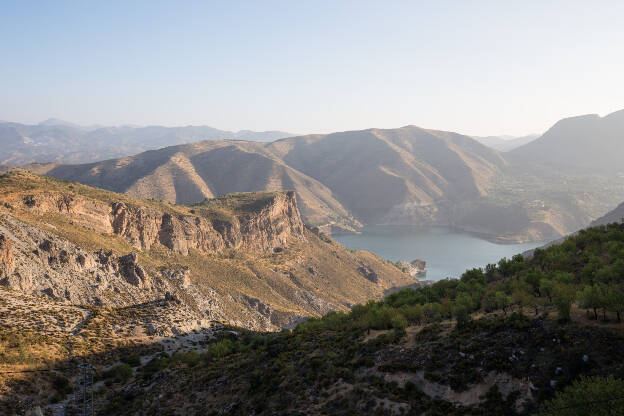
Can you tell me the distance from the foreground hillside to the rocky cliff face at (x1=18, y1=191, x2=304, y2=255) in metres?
33.2

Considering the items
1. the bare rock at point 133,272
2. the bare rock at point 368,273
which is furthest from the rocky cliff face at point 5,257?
the bare rock at point 368,273

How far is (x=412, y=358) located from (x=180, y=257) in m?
79.1

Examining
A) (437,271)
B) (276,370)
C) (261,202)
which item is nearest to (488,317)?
(276,370)

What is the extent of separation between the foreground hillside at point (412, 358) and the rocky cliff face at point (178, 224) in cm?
3322

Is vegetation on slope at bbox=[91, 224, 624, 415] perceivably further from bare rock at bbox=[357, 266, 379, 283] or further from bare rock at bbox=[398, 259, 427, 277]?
bare rock at bbox=[398, 259, 427, 277]

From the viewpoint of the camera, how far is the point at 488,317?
2814 centimetres

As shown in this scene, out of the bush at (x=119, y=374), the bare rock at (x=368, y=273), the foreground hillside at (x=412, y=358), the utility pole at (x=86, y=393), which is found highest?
the foreground hillside at (x=412, y=358)

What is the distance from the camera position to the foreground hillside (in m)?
19.1

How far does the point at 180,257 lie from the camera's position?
3674 inches

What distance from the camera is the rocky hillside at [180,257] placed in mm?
54281

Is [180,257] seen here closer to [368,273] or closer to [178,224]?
[178,224]

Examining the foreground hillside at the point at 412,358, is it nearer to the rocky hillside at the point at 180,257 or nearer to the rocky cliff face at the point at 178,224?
the rocky hillside at the point at 180,257

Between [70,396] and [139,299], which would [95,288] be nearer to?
[139,299]

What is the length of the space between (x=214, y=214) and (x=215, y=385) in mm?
92166
